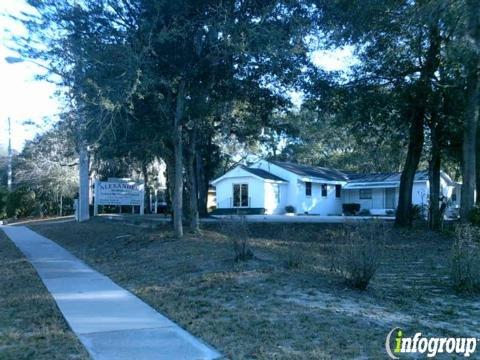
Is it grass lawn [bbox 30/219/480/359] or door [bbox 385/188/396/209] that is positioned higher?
door [bbox 385/188/396/209]

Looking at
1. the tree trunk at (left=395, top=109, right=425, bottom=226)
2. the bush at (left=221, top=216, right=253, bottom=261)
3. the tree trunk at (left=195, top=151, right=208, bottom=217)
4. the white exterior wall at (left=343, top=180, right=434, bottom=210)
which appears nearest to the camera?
the bush at (left=221, top=216, right=253, bottom=261)

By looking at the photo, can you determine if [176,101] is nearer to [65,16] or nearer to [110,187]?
[65,16]

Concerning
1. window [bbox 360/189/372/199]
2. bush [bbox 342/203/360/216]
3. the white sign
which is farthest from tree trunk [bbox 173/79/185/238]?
window [bbox 360/189/372/199]

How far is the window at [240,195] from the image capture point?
40312 mm

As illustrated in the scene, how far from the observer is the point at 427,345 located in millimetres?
5809

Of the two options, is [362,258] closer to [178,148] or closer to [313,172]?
[178,148]

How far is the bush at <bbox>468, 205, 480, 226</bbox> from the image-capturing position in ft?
56.0

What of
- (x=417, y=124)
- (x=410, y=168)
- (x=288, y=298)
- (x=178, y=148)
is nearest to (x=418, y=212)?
(x=410, y=168)

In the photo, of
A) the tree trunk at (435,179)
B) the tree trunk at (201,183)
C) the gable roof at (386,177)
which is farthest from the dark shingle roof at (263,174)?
the tree trunk at (435,179)

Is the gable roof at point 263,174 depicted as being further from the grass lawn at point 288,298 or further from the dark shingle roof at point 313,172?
the grass lawn at point 288,298

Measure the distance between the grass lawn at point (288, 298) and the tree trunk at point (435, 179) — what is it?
502 cm

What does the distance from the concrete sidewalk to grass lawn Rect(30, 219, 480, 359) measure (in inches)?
9.8

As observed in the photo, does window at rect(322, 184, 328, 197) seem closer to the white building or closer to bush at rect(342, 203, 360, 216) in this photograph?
the white building

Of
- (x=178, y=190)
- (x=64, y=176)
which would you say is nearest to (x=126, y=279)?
(x=178, y=190)
